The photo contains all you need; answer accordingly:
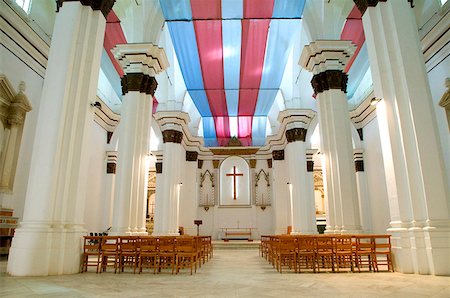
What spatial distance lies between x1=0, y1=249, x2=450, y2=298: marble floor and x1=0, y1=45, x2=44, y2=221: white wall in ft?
12.7

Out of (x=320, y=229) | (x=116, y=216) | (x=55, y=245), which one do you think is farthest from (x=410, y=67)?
(x=320, y=229)

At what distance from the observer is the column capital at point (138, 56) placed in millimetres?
9039

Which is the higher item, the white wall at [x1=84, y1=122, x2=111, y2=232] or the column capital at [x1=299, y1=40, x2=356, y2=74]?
the column capital at [x1=299, y1=40, x2=356, y2=74]

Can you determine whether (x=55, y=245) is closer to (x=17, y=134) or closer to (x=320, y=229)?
(x=17, y=134)

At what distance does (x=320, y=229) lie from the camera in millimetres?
18422

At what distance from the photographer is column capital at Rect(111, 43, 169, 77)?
9039mm

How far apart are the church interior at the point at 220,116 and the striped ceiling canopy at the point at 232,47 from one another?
5cm

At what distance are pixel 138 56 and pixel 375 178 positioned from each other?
36.8 feet

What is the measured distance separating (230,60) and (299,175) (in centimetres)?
608

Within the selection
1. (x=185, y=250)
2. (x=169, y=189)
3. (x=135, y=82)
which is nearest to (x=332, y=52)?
(x=135, y=82)

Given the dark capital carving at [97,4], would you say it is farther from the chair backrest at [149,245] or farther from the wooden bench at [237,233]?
the wooden bench at [237,233]

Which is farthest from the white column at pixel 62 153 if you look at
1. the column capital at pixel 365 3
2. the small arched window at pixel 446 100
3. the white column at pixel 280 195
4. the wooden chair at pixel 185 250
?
the white column at pixel 280 195

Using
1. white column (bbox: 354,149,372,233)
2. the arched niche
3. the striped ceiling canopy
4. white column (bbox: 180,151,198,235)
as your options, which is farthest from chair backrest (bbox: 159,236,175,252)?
the arched niche

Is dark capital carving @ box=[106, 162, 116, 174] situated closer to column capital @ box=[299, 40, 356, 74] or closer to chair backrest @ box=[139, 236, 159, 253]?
chair backrest @ box=[139, 236, 159, 253]
